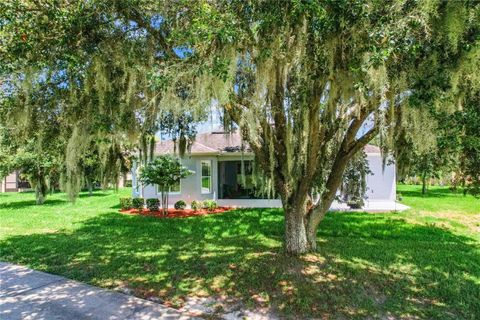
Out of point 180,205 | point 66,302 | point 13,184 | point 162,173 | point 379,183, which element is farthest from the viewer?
point 13,184

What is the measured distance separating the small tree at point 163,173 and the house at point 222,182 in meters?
2.22

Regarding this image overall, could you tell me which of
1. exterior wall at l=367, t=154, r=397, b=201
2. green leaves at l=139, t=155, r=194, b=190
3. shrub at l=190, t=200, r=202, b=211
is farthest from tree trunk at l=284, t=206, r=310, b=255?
exterior wall at l=367, t=154, r=397, b=201

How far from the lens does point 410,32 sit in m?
3.62

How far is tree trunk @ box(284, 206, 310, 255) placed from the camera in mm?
6258

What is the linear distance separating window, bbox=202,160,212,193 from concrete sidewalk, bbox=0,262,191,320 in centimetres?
1053

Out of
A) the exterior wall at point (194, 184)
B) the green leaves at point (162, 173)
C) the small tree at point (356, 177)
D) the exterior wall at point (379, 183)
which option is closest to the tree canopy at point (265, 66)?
→ the small tree at point (356, 177)

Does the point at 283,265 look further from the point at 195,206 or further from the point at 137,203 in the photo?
the point at 137,203

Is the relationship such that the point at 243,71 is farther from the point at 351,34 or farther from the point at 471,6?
the point at 471,6

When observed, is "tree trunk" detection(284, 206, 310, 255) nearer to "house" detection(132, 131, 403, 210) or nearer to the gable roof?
the gable roof

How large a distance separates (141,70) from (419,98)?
3.70 metres

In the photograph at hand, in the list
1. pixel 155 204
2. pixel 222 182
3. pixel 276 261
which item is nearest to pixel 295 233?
pixel 276 261

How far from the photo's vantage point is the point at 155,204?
1408cm

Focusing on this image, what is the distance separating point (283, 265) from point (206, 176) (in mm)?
10595

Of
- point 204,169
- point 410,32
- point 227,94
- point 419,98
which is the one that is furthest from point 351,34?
point 204,169
